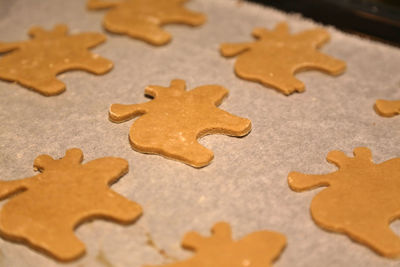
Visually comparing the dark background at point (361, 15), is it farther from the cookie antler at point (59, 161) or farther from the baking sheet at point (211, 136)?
the cookie antler at point (59, 161)

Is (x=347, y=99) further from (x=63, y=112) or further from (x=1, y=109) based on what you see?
(x=1, y=109)

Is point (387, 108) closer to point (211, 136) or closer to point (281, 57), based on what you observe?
point (281, 57)

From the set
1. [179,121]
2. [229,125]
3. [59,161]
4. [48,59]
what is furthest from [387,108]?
[48,59]

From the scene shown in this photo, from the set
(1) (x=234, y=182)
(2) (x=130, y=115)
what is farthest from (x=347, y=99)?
(2) (x=130, y=115)

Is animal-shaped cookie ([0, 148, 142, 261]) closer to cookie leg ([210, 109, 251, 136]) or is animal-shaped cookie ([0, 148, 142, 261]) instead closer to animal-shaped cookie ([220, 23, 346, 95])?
cookie leg ([210, 109, 251, 136])

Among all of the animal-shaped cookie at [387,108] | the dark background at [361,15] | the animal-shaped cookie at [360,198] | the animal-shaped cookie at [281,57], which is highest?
the dark background at [361,15]

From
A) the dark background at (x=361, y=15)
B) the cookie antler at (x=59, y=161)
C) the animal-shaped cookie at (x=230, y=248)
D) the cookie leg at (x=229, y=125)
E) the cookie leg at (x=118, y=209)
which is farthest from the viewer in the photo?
the dark background at (x=361, y=15)

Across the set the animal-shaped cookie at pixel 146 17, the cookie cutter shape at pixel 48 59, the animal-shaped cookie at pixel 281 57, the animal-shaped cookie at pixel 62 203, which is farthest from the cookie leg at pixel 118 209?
the animal-shaped cookie at pixel 146 17
